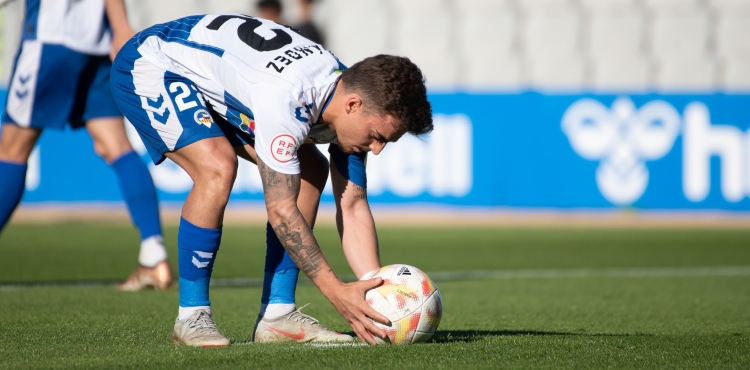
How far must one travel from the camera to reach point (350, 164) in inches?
145

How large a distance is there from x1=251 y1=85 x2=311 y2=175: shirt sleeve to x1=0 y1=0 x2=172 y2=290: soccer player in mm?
2213

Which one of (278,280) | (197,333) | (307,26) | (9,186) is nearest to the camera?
(197,333)

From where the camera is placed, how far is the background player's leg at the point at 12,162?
16.2 feet

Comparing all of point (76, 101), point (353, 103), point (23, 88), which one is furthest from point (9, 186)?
point (353, 103)

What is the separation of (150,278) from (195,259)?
1.96 m

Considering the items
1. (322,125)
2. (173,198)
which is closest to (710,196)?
(173,198)

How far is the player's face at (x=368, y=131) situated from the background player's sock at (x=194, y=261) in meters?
0.62

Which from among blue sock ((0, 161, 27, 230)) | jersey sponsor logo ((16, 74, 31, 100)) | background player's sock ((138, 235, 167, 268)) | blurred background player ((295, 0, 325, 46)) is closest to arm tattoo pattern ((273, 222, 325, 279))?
background player's sock ((138, 235, 167, 268))

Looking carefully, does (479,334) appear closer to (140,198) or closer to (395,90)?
(395,90)

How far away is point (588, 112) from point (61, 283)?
8.01m

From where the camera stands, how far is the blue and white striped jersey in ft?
10.0

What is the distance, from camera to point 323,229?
1058 centimetres

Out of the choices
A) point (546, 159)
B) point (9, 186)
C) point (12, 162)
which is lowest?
point (546, 159)

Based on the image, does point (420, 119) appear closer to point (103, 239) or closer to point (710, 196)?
point (103, 239)
